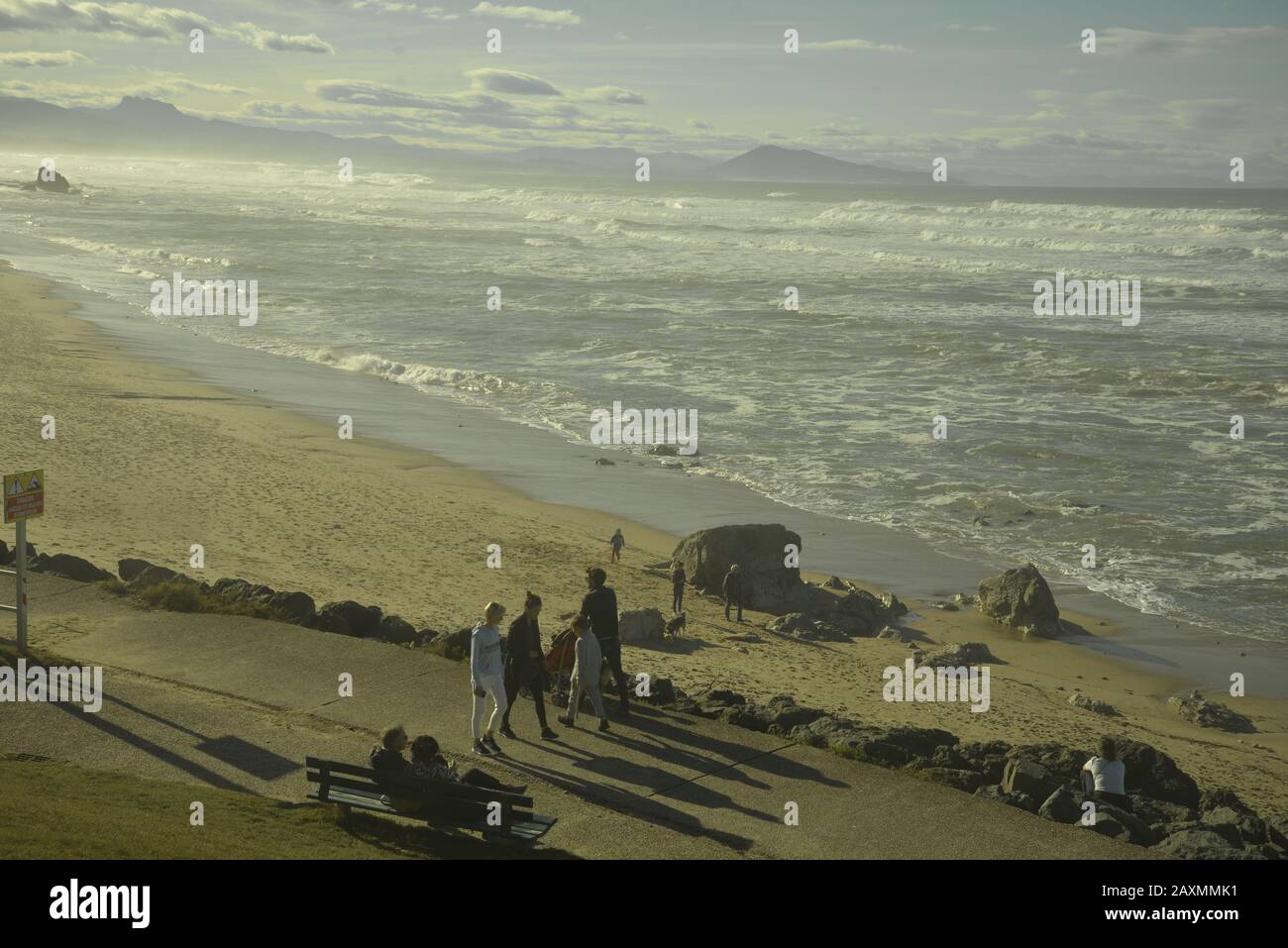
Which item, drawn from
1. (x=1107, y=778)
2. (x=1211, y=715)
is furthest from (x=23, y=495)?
(x=1211, y=715)

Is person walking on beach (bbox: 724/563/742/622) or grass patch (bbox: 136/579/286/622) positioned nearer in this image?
grass patch (bbox: 136/579/286/622)

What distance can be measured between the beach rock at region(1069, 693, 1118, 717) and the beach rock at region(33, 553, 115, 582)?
11.1 metres

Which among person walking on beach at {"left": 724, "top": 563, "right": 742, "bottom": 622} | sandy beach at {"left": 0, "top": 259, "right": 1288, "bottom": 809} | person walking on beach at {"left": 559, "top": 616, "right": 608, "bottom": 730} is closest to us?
person walking on beach at {"left": 559, "top": 616, "right": 608, "bottom": 730}

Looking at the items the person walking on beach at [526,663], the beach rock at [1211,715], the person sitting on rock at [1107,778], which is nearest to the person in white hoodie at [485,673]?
the person walking on beach at [526,663]

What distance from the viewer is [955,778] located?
389 inches

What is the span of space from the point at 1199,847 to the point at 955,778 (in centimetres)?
180

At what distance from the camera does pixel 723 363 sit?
1390 inches

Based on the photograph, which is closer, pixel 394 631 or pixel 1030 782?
pixel 1030 782

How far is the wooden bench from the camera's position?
8133mm

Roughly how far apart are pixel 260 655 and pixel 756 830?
5.68 m

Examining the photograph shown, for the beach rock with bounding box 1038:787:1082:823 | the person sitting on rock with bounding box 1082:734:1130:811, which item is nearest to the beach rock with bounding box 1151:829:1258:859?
the beach rock with bounding box 1038:787:1082:823

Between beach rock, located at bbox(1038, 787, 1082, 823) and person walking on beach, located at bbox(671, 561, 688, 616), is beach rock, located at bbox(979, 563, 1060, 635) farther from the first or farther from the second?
beach rock, located at bbox(1038, 787, 1082, 823)

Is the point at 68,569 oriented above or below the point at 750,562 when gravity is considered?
above

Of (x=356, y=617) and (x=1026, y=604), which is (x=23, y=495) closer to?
(x=356, y=617)
